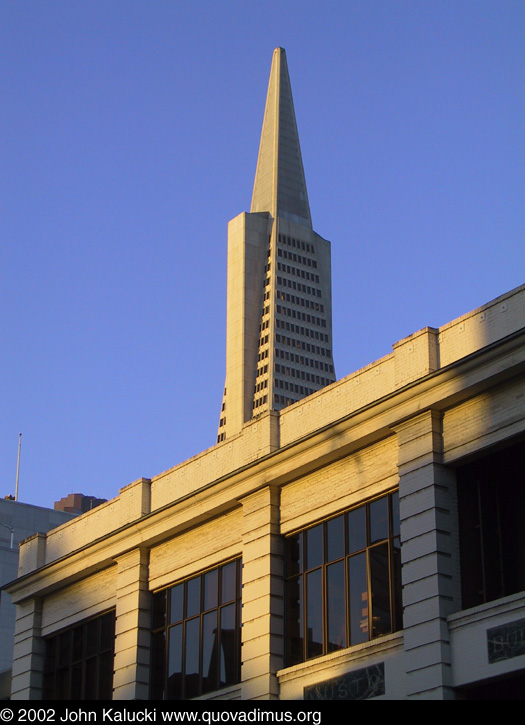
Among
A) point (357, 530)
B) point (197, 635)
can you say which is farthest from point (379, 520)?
point (197, 635)

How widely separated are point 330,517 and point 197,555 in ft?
20.2

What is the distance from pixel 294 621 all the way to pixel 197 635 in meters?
4.51

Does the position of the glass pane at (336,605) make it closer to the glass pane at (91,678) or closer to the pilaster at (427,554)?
the pilaster at (427,554)

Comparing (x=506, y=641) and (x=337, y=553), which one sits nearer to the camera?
(x=506, y=641)

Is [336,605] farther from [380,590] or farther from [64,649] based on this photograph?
[64,649]

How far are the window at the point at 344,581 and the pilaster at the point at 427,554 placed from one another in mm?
1041

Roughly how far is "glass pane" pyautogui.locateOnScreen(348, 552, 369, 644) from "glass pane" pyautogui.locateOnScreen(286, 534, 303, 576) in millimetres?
2407

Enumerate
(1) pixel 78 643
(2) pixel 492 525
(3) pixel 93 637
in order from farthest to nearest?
(1) pixel 78 643 < (3) pixel 93 637 < (2) pixel 492 525

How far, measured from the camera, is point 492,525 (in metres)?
30.1

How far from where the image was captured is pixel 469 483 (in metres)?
30.5

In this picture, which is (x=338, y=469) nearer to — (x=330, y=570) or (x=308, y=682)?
(x=330, y=570)

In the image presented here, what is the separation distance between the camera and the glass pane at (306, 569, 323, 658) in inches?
1308

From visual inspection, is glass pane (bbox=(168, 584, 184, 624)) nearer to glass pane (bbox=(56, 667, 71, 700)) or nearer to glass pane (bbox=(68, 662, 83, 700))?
glass pane (bbox=(68, 662, 83, 700))

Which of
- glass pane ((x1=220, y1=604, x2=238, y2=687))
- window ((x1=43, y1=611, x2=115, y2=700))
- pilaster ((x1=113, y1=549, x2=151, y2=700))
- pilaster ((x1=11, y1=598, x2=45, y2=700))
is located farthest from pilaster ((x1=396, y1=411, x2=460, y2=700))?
pilaster ((x1=11, y1=598, x2=45, y2=700))
